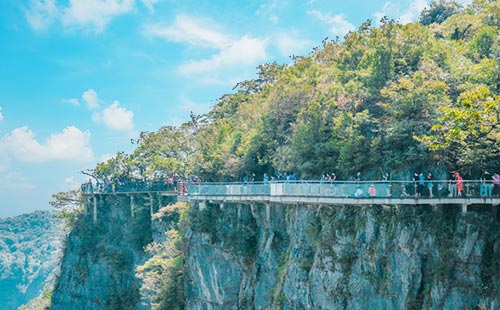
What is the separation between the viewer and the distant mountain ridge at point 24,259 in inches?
6526

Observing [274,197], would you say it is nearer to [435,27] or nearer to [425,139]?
[425,139]

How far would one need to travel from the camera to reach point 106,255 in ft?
207

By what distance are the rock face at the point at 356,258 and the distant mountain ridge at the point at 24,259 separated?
130m

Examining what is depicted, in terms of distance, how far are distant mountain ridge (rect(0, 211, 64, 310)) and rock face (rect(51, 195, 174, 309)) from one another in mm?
93114

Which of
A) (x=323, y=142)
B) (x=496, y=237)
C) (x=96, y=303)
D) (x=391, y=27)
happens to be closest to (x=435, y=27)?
(x=391, y=27)

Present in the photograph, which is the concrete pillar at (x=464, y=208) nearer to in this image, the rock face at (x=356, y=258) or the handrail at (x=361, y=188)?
the rock face at (x=356, y=258)

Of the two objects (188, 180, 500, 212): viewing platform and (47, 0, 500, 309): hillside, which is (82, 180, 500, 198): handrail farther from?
(47, 0, 500, 309): hillside

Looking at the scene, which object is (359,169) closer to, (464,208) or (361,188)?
(361,188)

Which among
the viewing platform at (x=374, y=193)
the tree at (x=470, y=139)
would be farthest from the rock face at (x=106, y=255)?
the tree at (x=470, y=139)

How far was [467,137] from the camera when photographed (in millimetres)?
24641

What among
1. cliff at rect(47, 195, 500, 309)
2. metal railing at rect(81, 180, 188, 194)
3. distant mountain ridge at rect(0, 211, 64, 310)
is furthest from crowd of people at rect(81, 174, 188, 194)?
distant mountain ridge at rect(0, 211, 64, 310)

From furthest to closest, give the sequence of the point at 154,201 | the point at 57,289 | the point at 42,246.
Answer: the point at 42,246, the point at 57,289, the point at 154,201

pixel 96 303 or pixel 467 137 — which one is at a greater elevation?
pixel 467 137

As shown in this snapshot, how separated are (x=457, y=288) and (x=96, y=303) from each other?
47782 millimetres
